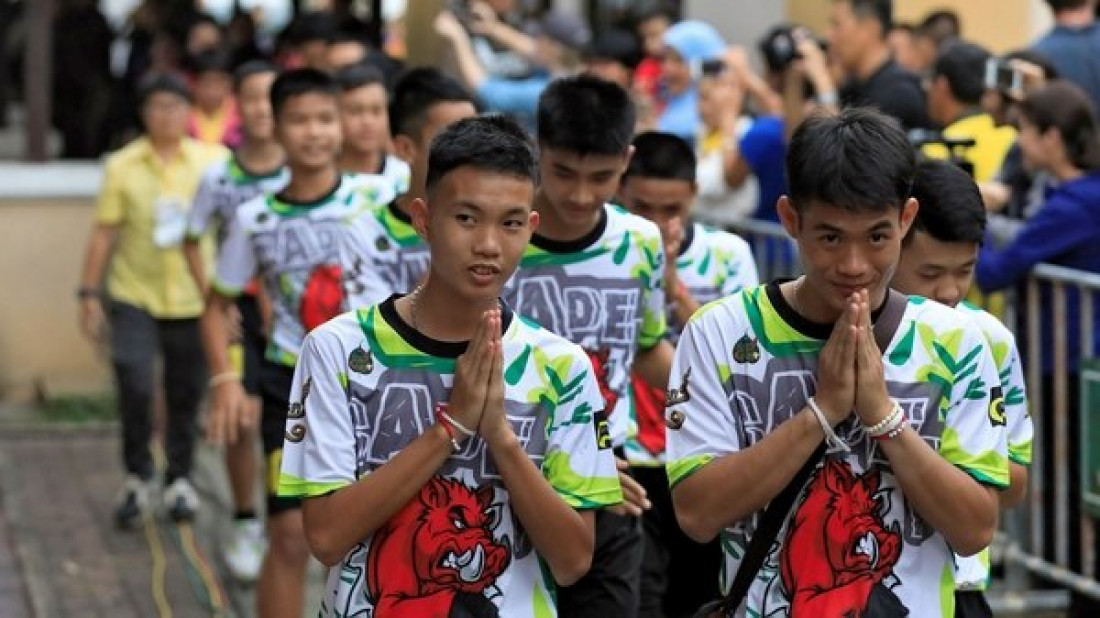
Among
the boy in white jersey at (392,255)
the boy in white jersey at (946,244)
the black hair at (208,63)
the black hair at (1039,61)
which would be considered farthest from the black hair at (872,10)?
the boy in white jersey at (946,244)

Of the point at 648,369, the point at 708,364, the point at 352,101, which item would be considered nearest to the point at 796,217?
the point at 708,364

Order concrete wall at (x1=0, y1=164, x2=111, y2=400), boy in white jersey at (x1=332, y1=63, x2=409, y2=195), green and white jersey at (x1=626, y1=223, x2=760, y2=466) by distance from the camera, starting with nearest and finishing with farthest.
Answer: green and white jersey at (x1=626, y1=223, x2=760, y2=466) < boy in white jersey at (x1=332, y1=63, x2=409, y2=195) < concrete wall at (x1=0, y1=164, x2=111, y2=400)

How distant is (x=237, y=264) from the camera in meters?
8.00

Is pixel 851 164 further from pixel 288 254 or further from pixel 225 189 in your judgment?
pixel 225 189

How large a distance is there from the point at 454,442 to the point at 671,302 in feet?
8.34

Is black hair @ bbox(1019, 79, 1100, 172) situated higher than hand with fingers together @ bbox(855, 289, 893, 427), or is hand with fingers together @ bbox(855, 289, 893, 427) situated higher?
black hair @ bbox(1019, 79, 1100, 172)

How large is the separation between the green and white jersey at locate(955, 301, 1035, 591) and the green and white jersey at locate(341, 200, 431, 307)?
1.96 meters

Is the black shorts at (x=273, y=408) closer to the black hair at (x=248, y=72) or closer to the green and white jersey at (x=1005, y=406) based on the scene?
the black hair at (x=248, y=72)

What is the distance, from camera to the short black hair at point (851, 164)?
3.97 m

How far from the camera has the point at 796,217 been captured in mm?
4086

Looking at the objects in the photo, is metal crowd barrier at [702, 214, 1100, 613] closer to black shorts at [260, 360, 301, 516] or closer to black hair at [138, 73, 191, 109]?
black shorts at [260, 360, 301, 516]

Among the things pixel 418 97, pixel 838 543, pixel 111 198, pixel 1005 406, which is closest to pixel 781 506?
pixel 838 543

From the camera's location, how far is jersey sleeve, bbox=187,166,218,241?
9.09 m

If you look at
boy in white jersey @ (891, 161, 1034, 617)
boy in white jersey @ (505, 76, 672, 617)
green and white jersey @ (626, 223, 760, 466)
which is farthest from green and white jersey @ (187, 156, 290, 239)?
boy in white jersey @ (891, 161, 1034, 617)
